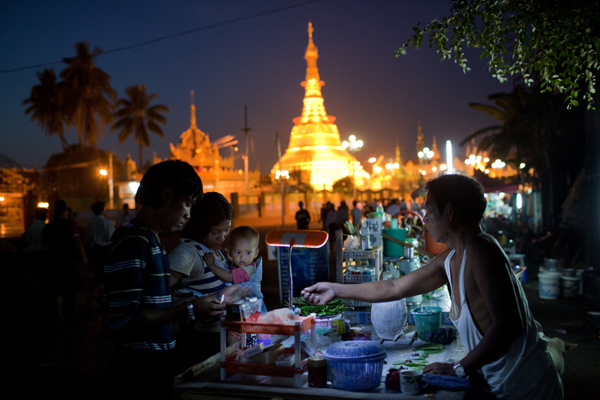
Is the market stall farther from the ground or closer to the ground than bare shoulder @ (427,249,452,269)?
closer to the ground

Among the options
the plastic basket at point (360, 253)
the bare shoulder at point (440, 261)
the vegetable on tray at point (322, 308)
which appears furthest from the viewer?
the plastic basket at point (360, 253)

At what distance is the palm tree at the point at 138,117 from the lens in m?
60.0

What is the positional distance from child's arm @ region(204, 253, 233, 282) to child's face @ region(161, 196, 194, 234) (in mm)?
866

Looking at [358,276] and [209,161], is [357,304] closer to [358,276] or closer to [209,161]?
[358,276]

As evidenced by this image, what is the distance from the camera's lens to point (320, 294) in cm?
285

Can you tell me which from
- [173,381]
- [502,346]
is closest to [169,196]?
[173,381]

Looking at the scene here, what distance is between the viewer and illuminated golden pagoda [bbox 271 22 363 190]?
209ft

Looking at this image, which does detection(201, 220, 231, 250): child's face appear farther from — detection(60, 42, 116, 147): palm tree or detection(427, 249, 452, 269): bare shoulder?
detection(60, 42, 116, 147): palm tree

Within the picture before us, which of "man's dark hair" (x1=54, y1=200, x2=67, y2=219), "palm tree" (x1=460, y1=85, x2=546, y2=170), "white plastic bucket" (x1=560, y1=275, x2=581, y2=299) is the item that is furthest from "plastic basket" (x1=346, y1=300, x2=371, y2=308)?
"palm tree" (x1=460, y1=85, x2=546, y2=170)

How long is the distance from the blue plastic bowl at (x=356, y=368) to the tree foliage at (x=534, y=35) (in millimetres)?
4267

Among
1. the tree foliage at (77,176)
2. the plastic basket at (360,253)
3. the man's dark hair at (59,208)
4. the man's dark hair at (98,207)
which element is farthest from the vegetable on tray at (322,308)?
the tree foliage at (77,176)

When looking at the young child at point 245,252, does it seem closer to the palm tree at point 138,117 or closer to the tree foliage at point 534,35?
the tree foliage at point 534,35

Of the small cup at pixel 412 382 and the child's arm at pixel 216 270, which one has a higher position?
the child's arm at pixel 216 270

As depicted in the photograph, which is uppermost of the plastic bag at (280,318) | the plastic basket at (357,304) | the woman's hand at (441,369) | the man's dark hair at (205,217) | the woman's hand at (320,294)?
the man's dark hair at (205,217)
